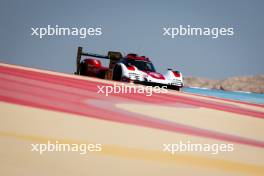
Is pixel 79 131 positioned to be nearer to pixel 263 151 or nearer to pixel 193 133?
pixel 193 133

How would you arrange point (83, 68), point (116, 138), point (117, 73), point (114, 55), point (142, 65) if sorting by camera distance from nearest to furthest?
point (116, 138) → point (117, 73) → point (142, 65) → point (114, 55) → point (83, 68)

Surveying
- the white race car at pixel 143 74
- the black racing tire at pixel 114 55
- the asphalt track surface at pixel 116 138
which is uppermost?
the black racing tire at pixel 114 55

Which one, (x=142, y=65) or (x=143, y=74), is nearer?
(x=143, y=74)

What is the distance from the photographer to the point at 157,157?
2279 millimetres

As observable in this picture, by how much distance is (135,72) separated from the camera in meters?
10.9

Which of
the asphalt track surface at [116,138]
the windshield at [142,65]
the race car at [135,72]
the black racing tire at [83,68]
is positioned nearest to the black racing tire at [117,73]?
the race car at [135,72]

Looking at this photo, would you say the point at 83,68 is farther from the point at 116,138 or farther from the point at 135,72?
the point at 116,138

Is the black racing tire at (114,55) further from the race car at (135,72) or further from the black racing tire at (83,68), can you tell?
Result: the black racing tire at (83,68)

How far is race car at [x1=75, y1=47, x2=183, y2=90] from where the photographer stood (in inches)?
430

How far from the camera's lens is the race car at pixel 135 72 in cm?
1091

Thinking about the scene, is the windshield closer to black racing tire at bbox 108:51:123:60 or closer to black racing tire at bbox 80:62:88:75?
black racing tire at bbox 108:51:123:60

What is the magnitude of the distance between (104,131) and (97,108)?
1317mm

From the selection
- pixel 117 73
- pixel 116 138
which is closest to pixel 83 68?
pixel 117 73

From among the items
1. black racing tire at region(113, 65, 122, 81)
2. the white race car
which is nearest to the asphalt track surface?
the white race car
